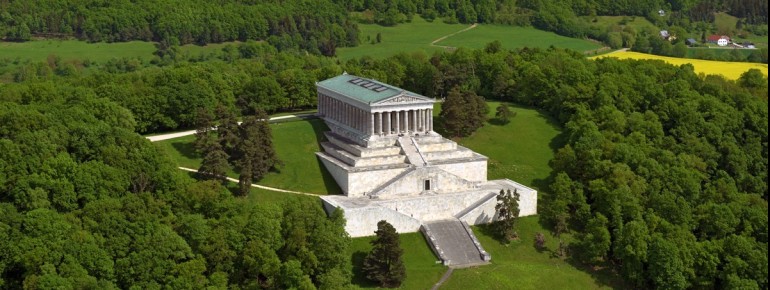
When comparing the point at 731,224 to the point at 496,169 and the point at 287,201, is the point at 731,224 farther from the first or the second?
the point at 287,201

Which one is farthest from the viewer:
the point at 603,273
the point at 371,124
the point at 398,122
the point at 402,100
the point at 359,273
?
the point at 398,122

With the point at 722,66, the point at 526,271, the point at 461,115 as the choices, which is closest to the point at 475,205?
the point at 526,271

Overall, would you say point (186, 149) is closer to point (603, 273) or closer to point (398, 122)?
point (398, 122)

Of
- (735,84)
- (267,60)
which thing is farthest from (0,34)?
(735,84)

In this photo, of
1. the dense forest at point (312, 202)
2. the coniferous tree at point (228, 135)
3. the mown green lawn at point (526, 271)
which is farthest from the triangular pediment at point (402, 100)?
the mown green lawn at point (526, 271)

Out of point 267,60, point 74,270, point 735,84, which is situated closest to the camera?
point 74,270

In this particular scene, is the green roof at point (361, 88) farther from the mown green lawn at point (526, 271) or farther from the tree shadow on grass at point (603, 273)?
the tree shadow on grass at point (603, 273)
